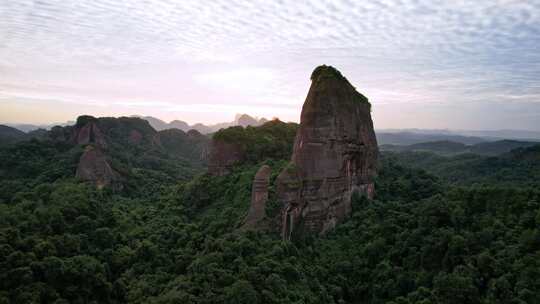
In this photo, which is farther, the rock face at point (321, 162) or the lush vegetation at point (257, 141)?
the lush vegetation at point (257, 141)

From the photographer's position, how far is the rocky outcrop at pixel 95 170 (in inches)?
1906

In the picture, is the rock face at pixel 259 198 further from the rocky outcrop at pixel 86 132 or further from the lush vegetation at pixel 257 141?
the rocky outcrop at pixel 86 132

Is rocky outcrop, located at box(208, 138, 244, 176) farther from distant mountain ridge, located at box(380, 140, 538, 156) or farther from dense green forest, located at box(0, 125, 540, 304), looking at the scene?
distant mountain ridge, located at box(380, 140, 538, 156)

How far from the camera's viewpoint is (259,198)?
104 ft

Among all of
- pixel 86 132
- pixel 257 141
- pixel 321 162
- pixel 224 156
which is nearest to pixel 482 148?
pixel 86 132

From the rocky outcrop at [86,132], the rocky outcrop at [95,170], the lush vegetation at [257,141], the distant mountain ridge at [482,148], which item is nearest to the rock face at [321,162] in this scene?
the lush vegetation at [257,141]

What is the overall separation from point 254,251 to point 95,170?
94.0 feet

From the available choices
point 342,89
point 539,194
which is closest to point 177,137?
point 342,89

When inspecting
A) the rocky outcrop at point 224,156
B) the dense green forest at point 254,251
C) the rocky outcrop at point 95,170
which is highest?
the rocky outcrop at point 224,156

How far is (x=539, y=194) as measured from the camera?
29297mm

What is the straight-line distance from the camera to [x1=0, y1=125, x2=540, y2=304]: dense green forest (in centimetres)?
2327

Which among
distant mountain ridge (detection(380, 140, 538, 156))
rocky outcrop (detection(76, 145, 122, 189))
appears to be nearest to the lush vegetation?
rocky outcrop (detection(76, 145, 122, 189))

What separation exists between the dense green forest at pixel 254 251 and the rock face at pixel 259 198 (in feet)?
3.98

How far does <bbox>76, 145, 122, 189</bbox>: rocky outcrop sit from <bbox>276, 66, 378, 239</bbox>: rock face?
26.2 metres
